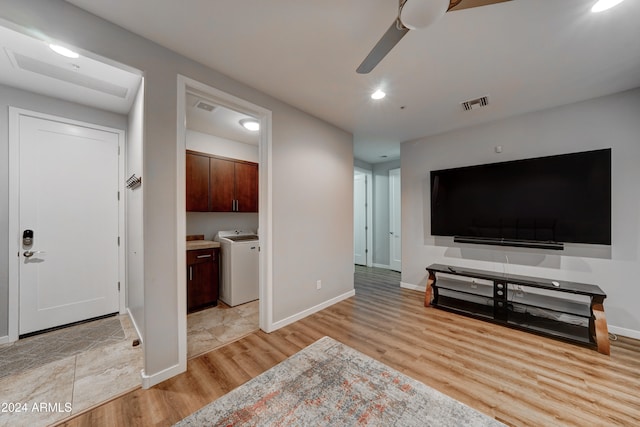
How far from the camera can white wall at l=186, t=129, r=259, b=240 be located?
373 centimetres

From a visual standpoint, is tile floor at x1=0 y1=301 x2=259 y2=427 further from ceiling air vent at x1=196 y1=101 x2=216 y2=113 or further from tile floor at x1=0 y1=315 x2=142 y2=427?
ceiling air vent at x1=196 y1=101 x2=216 y2=113

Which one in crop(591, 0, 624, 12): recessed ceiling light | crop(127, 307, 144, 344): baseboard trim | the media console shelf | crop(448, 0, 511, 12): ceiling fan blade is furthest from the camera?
crop(127, 307, 144, 344): baseboard trim

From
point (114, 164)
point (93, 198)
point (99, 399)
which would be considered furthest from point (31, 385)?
point (114, 164)

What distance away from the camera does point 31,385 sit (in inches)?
71.1

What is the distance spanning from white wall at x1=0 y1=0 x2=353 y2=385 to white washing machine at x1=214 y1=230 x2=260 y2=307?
94 centimetres

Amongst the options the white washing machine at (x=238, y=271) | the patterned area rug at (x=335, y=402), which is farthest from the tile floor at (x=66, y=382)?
the white washing machine at (x=238, y=271)

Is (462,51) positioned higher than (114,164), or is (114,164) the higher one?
(462,51)

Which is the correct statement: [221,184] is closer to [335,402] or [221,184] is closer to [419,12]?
[335,402]

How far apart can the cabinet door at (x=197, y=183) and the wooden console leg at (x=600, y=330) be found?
4.79 metres

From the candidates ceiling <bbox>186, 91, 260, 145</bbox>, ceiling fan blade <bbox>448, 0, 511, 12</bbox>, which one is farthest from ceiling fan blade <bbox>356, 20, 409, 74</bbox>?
ceiling <bbox>186, 91, 260, 145</bbox>

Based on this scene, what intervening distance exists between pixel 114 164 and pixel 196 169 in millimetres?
955

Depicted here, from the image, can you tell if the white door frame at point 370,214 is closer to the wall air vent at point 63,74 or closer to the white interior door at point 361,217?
the white interior door at point 361,217

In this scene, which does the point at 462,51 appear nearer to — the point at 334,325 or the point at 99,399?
the point at 334,325

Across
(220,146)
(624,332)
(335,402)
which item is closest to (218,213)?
(220,146)
